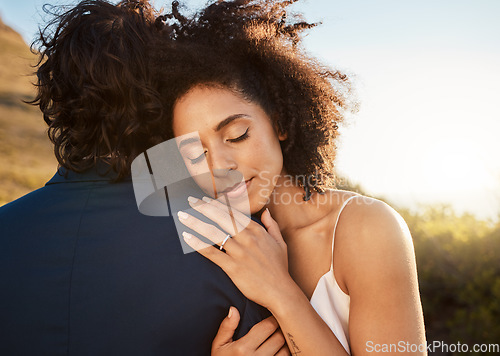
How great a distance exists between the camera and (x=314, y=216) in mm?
2598

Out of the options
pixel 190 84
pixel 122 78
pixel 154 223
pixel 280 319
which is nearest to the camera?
pixel 154 223

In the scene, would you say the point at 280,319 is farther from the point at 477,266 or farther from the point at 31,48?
the point at 477,266

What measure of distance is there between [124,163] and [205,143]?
1.86ft

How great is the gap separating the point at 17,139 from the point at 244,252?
1156 cm

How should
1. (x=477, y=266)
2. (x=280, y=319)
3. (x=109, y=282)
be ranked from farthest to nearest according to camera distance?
(x=477, y=266) → (x=280, y=319) → (x=109, y=282)

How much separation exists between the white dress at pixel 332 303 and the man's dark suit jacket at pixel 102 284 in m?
0.83

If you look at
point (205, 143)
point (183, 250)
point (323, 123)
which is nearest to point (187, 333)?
point (183, 250)

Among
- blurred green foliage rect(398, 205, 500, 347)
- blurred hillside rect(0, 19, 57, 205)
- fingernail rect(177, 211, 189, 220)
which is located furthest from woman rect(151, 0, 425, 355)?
blurred hillside rect(0, 19, 57, 205)

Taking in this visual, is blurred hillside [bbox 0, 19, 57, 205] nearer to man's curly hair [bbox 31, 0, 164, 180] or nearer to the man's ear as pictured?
man's curly hair [bbox 31, 0, 164, 180]

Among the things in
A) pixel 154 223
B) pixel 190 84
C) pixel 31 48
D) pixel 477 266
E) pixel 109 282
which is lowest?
pixel 477 266

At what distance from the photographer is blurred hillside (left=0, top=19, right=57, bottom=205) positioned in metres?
9.27

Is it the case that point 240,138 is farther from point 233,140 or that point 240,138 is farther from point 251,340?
point 251,340

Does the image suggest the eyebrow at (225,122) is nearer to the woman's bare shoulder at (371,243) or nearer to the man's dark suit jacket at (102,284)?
the man's dark suit jacket at (102,284)

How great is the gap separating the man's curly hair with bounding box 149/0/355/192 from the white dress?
0.58 metres
